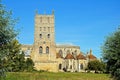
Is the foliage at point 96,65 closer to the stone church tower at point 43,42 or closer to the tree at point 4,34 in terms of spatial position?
the stone church tower at point 43,42

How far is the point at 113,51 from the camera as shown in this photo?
33281mm

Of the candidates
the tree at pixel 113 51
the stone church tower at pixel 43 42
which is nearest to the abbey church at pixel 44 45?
the stone church tower at pixel 43 42

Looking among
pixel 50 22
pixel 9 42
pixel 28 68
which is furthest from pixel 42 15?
pixel 9 42

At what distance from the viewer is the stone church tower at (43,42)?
416ft

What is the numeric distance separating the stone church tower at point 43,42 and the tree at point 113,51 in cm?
9186

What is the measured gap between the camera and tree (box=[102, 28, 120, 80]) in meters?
32.9

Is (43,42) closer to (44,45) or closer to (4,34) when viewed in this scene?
(44,45)


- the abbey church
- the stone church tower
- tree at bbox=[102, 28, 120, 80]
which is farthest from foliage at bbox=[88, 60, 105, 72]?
tree at bbox=[102, 28, 120, 80]

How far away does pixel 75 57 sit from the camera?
16562 centimetres

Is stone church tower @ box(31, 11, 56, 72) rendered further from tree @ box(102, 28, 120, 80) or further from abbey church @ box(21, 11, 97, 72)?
tree @ box(102, 28, 120, 80)

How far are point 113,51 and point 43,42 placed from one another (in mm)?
95705

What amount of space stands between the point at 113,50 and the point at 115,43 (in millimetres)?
673

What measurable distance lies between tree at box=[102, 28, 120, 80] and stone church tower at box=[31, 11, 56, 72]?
91.9m

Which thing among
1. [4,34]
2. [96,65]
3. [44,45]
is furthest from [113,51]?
[96,65]
